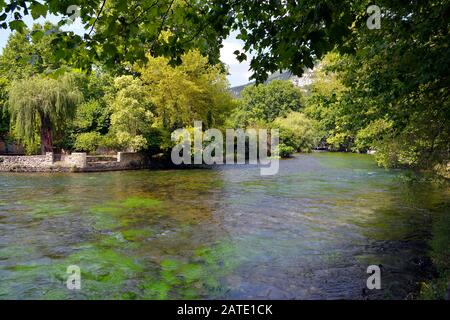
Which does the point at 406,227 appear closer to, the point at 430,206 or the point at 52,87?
the point at 430,206

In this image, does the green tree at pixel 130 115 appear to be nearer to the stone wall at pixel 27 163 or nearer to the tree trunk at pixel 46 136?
the tree trunk at pixel 46 136

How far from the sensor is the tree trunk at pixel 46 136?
3655cm

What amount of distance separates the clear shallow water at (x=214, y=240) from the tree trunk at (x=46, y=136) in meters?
13.7

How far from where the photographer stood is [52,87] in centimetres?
3522

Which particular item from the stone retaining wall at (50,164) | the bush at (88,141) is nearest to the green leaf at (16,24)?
the stone retaining wall at (50,164)

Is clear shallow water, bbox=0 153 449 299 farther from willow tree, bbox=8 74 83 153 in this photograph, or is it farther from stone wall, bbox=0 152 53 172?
willow tree, bbox=8 74 83 153

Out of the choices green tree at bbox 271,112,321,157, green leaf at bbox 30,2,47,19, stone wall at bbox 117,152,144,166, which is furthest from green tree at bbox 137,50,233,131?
green leaf at bbox 30,2,47,19

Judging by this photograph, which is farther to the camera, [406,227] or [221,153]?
[221,153]

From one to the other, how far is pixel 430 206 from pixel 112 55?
1614cm

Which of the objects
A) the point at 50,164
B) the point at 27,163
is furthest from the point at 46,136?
the point at 50,164
